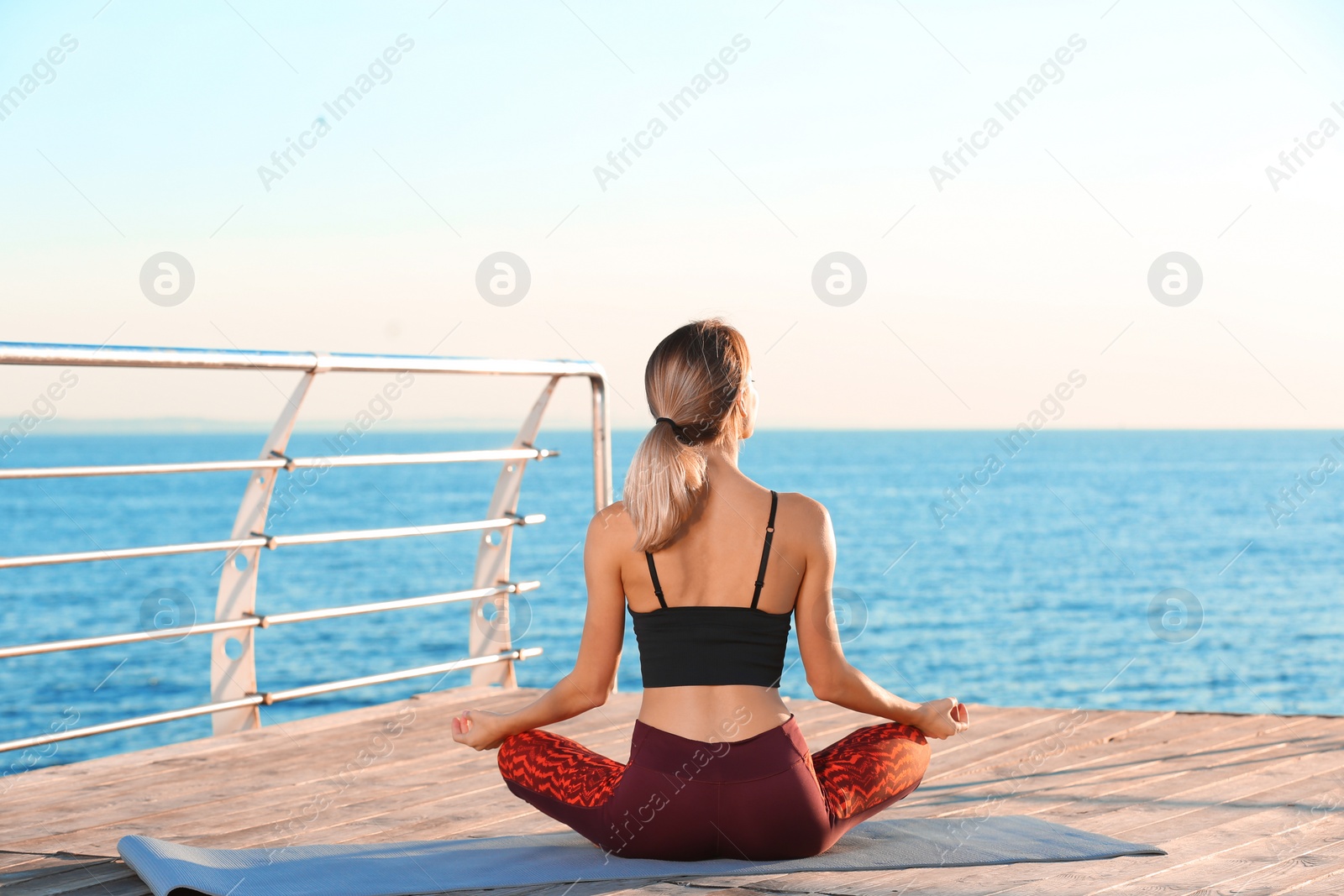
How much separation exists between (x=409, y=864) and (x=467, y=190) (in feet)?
37.0

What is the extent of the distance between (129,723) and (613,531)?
163 cm

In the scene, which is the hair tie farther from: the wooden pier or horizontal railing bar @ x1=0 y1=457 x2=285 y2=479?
horizontal railing bar @ x1=0 y1=457 x2=285 y2=479

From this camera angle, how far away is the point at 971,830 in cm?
244

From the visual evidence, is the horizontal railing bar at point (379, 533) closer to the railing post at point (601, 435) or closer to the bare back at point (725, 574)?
the railing post at point (601, 435)

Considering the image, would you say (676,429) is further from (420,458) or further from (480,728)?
(420,458)

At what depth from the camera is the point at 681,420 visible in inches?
83.7

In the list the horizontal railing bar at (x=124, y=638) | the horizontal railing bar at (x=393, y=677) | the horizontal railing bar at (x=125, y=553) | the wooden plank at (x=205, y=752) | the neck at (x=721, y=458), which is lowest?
the wooden plank at (x=205, y=752)

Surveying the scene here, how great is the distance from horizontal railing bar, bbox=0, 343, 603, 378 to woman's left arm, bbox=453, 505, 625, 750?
1.29 metres

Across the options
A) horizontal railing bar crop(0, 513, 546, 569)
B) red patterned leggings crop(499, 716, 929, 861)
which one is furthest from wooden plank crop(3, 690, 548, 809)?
red patterned leggings crop(499, 716, 929, 861)

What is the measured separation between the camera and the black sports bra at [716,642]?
2.09m

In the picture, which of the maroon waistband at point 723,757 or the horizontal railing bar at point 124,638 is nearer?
the maroon waistband at point 723,757

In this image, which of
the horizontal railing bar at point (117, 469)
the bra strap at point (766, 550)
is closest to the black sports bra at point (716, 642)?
the bra strap at point (766, 550)

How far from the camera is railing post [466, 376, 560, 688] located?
408 cm

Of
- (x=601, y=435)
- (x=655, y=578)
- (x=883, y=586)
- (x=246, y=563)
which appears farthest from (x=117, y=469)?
(x=883, y=586)
